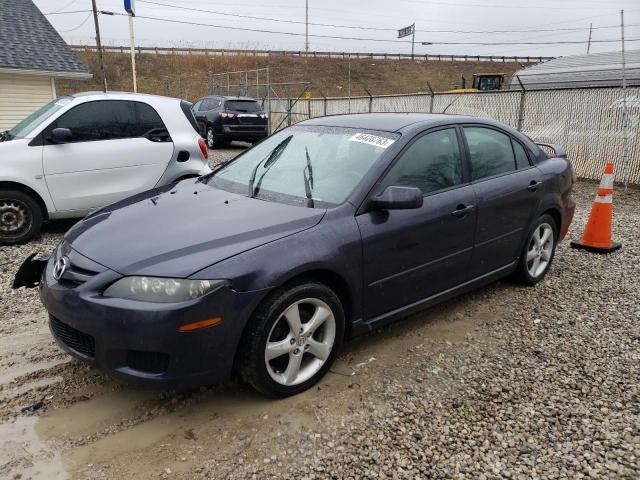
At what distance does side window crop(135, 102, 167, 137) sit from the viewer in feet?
21.1

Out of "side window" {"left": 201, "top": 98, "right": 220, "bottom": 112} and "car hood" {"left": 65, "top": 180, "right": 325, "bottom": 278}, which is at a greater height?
"side window" {"left": 201, "top": 98, "right": 220, "bottom": 112}

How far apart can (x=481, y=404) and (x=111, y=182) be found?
5.08 metres

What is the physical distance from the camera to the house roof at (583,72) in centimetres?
1412

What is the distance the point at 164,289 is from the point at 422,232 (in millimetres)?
1764

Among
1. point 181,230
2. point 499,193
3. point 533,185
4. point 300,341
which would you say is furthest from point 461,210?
point 181,230

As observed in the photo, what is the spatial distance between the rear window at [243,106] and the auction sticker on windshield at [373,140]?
13.0 meters

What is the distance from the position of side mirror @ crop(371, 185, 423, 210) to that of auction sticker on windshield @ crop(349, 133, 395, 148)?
47 centimetres

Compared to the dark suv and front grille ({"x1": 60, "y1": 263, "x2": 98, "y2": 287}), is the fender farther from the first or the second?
the dark suv

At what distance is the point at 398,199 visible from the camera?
3.08 meters

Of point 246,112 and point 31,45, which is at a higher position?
point 31,45

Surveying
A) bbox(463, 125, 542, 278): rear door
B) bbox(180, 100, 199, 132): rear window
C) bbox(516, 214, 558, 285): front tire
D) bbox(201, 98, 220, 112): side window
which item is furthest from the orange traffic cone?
bbox(201, 98, 220, 112): side window

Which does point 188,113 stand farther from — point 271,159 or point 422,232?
point 422,232

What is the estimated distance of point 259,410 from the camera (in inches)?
111

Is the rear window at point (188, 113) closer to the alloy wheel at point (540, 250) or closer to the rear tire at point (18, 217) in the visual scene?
the rear tire at point (18, 217)
